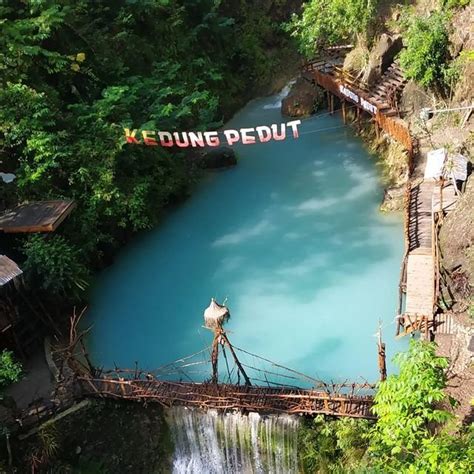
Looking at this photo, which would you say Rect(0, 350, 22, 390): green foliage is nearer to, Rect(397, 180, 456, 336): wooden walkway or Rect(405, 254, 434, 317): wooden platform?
Rect(397, 180, 456, 336): wooden walkway

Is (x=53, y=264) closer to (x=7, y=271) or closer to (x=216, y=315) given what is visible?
(x=7, y=271)

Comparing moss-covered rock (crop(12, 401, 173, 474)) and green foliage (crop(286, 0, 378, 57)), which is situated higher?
green foliage (crop(286, 0, 378, 57))

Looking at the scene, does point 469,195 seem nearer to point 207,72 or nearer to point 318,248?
point 318,248

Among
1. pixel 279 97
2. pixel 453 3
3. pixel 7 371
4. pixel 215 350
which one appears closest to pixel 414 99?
pixel 453 3

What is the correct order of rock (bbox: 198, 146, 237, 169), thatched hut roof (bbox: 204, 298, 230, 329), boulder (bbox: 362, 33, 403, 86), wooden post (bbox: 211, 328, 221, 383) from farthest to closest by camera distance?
rock (bbox: 198, 146, 237, 169) < boulder (bbox: 362, 33, 403, 86) < wooden post (bbox: 211, 328, 221, 383) < thatched hut roof (bbox: 204, 298, 230, 329)

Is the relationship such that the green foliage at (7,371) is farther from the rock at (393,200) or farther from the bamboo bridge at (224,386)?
the rock at (393,200)

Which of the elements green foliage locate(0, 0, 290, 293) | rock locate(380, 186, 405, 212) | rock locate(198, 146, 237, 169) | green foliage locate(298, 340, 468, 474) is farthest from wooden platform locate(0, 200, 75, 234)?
rock locate(380, 186, 405, 212)
